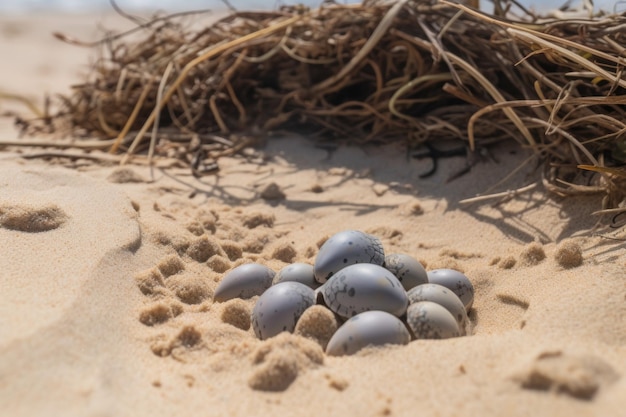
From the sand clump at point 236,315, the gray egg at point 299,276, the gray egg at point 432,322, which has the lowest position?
the sand clump at point 236,315

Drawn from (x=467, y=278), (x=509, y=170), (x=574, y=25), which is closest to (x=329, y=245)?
(x=467, y=278)

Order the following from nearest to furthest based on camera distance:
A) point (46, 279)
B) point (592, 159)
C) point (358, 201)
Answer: point (46, 279) → point (592, 159) → point (358, 201)

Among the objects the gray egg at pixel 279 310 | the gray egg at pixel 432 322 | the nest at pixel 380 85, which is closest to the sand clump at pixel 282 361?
the gray egg at pixel 279 310

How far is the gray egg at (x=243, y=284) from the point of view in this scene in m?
2.07

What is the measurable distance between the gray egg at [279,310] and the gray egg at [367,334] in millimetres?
153

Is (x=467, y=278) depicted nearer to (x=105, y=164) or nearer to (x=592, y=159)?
(x=592, y=159)

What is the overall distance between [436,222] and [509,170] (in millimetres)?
470

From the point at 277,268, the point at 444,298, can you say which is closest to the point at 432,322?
the point at 444,298

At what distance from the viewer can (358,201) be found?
2938 millimetres

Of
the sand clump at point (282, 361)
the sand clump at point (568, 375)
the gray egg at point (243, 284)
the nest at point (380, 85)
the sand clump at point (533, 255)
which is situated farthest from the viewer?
the nest at point (380, 85)

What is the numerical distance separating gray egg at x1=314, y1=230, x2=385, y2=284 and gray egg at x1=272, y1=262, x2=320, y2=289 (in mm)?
28

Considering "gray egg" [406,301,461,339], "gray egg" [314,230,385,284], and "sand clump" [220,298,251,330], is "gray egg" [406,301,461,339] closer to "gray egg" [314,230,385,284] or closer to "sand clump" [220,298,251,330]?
"gray egg" [314,230,385,284]

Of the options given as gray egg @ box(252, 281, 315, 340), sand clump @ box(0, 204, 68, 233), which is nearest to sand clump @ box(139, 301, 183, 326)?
gray egg @ box(252, 281, 315, 340)

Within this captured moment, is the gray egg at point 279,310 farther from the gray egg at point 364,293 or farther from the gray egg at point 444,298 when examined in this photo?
the gray egg at point 444,298
